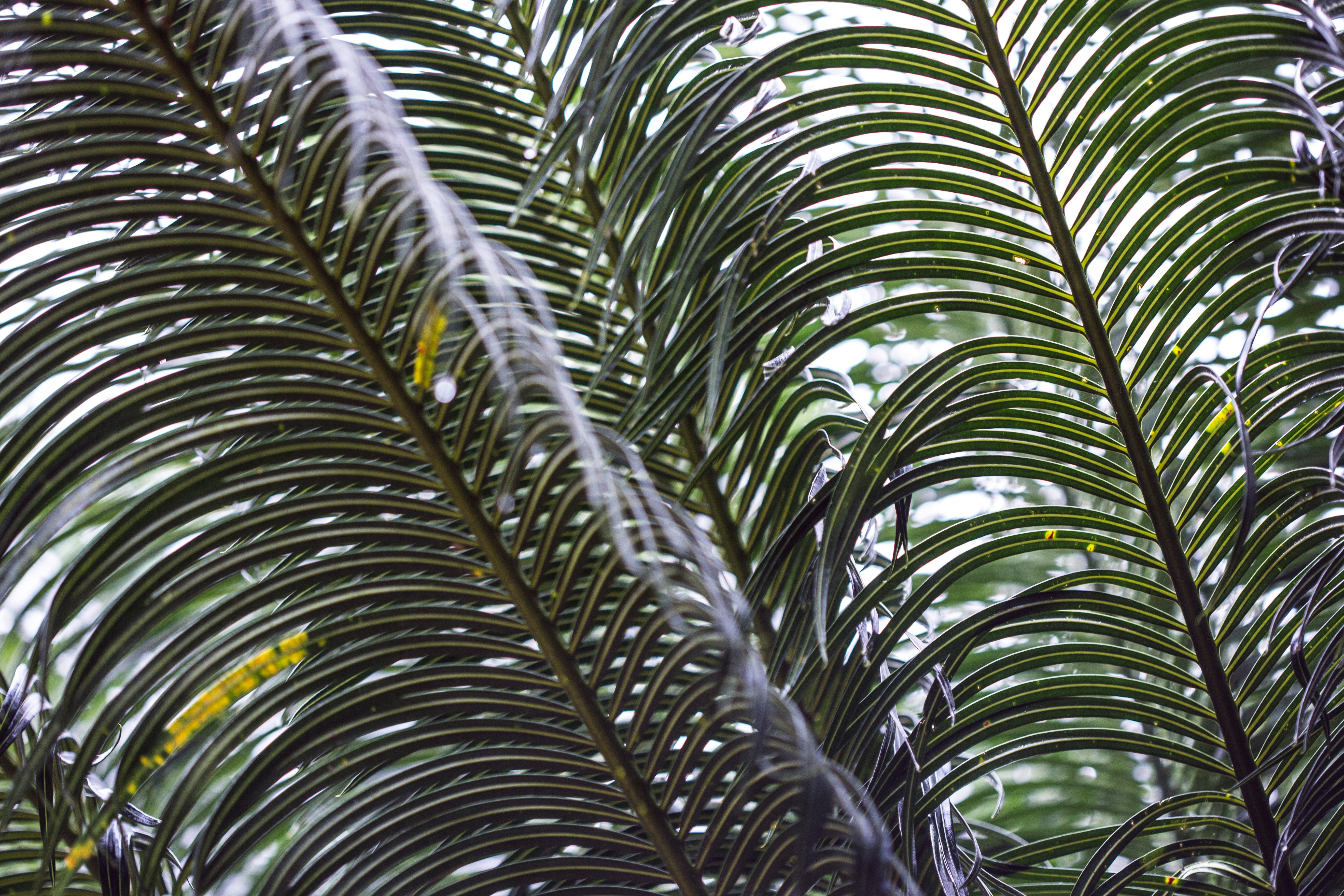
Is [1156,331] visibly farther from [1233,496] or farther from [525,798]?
[525,798]

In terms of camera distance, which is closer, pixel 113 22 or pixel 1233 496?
pixel 113 22

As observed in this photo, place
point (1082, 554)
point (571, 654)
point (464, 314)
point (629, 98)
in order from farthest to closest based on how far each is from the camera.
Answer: point (1082, 554)
point (629, 98)
point (571, 654)
point (464, 314)

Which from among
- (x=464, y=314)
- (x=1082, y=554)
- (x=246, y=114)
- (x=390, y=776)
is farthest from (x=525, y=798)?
(x=1082, y=554)

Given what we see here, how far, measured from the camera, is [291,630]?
63 centimetres

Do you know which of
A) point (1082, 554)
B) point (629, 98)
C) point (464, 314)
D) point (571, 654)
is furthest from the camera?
point (1082, 554)

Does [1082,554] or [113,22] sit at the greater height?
[1082,554]

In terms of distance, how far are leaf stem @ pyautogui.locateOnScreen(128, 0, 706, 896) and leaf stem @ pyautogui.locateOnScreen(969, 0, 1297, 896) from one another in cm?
43

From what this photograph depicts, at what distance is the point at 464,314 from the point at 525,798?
0.36 meters

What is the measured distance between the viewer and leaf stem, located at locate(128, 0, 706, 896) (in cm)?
66

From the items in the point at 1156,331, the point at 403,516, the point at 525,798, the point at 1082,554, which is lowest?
the point at 525,798

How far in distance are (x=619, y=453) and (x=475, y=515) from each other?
231 mm

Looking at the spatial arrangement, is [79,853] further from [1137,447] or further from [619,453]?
[1137,447]

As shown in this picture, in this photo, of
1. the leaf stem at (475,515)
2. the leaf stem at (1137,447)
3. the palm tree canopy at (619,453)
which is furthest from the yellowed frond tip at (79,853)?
the leaf stem at (1137,447)

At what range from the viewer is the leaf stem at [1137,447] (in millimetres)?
734
